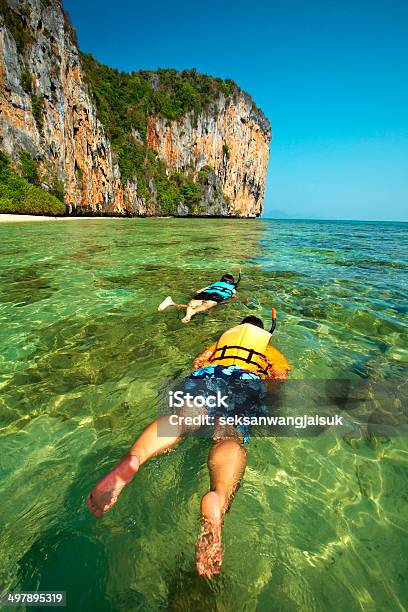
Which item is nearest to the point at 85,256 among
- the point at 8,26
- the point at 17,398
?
the point at 17,398

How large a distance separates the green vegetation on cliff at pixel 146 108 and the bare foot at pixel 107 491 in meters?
67.9

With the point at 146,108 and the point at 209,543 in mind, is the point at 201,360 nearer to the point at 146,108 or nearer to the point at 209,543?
the point at 209,543

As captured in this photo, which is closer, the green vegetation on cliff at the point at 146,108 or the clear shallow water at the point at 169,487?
the clear shallow water at the point at 169,487

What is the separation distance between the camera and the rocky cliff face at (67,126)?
36.2 m

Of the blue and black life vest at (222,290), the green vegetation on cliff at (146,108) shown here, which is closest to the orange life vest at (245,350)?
the blue and black life vest at (222,290)

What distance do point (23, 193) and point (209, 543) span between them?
42.6 meters

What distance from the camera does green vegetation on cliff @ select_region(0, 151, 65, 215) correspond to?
115 ft

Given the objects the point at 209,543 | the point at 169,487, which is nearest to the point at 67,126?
the point at 169,487

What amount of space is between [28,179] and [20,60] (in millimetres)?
13482

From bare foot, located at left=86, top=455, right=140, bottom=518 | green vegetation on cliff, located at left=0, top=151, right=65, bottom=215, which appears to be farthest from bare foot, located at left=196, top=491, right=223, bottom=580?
green vegetation on cliff, located at left=0, top=151, right=65, bottom=215

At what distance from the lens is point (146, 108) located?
72.1 m

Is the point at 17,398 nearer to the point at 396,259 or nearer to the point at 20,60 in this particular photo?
the point at 396,259

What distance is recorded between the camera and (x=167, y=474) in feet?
9.41

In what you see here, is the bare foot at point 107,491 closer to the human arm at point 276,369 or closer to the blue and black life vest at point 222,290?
the human arm at point 276,369
